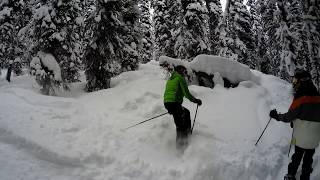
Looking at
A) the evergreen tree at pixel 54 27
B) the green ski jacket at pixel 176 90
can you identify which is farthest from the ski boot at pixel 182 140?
the evergreen tree at pixel 54 27

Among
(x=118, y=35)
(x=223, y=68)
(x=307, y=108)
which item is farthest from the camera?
(x=118, y=35)

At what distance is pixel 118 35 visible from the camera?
1762 cm

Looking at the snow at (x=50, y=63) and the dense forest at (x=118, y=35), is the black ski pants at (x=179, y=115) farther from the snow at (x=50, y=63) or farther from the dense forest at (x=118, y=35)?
the snow at (x=50, y=63)

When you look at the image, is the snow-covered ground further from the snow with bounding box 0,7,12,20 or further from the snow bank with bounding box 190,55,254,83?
the snow with bounding box 0,7,12,20

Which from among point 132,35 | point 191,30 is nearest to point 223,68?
point 191,30

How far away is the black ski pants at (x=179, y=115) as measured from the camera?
8586mm

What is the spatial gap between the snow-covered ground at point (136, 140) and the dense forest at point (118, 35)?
3548mm

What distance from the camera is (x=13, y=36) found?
28469 millimetres

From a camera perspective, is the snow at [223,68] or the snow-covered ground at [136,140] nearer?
the snow-covered ground at [136,140]

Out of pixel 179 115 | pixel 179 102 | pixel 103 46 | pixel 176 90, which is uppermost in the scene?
pixel 103 46

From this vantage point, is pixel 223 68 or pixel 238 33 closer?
pixel 223 68

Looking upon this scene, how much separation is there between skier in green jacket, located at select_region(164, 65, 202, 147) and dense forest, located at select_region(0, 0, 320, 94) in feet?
20.3

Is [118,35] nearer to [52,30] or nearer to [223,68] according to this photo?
[52,30]

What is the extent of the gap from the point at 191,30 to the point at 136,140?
1640 cm
